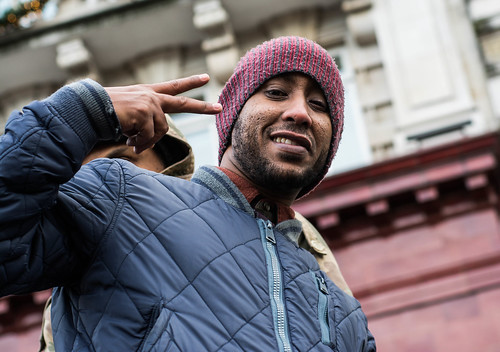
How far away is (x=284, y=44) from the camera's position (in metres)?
2.93

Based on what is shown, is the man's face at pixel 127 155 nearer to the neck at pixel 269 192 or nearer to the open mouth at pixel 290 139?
the neck at pixel 269 192

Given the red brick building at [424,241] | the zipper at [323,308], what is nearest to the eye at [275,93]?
the zipper at [323,308]

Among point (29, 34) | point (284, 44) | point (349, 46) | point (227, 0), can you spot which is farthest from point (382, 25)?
point (284, 44)

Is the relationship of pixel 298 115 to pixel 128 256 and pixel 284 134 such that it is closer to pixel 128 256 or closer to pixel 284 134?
pixel 284 134

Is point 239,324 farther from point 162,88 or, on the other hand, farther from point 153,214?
point 162,88

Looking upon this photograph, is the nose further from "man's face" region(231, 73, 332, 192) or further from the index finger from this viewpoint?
the index finger

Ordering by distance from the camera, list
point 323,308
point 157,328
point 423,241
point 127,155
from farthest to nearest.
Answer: point 423,241 < point 127,155 < point 323,308 < point 157,328

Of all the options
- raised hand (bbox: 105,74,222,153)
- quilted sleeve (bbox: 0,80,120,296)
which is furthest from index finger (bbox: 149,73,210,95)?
quilted sleeve (bbox: 0,80,120,296)

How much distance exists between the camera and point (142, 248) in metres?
2.13

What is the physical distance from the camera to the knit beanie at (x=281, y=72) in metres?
2.80

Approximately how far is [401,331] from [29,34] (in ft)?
20.1

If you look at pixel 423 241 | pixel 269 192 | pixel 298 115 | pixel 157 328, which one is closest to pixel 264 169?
pixel 269 192

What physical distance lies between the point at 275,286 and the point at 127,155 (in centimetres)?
130

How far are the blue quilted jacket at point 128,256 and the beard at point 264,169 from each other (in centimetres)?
25
